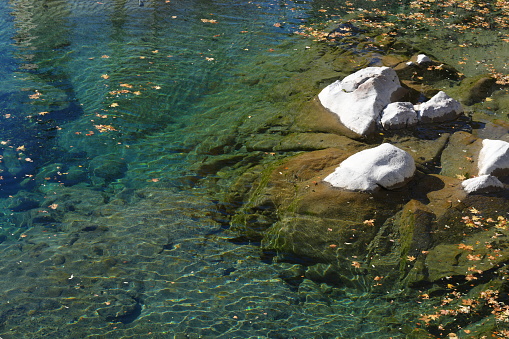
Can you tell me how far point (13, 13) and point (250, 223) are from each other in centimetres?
1380

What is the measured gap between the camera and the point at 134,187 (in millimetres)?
9523

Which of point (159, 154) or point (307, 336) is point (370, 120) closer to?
point (159, 154)

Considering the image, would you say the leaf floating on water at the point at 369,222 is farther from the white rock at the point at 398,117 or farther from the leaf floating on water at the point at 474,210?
the white rock at the point at 398,117

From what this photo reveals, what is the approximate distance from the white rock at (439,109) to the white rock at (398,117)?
22 centimetres

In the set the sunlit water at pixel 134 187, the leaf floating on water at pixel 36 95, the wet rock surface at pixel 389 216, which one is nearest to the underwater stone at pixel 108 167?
the sunlit water at pixel 134 187

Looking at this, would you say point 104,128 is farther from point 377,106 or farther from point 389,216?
point 389,216

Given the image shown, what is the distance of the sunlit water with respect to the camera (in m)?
6.86

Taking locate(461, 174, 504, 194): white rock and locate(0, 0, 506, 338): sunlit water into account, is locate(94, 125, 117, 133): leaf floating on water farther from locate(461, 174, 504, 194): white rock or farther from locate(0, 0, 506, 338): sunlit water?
locate(461, 174, 504, 194): white rock

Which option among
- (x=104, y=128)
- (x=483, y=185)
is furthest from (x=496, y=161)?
(x=104, y=128)

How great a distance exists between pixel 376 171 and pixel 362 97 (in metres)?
2.84

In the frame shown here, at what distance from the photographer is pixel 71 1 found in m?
18.3

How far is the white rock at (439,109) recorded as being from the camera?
10570 millimetres

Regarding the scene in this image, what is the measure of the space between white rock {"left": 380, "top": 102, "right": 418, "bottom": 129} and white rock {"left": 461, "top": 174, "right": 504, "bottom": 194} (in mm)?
2364

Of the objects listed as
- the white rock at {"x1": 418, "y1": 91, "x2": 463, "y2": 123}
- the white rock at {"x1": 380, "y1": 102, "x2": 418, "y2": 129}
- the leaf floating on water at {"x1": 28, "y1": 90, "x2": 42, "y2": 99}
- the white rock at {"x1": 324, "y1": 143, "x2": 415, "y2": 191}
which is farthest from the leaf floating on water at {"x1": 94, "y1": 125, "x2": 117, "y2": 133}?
the white rock at {"x1": 418, "y1": 91, "x2": 463, "y2": 123}
